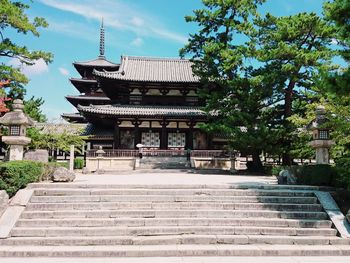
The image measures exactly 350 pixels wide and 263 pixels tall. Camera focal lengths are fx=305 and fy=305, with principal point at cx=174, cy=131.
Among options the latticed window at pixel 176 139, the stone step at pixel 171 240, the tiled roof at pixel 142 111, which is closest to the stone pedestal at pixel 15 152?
the stone step at pixel 171 240

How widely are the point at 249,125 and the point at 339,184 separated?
10.3 metres

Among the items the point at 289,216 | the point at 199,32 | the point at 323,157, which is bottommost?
the point at 289,216

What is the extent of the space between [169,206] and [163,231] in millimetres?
1241

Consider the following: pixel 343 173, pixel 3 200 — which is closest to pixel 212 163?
pixel 343 173

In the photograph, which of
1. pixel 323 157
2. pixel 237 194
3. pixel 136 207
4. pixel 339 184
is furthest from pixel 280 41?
pixel 136 207

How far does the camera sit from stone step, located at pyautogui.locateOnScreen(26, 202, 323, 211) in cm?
870

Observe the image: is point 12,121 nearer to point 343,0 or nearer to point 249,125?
point 343,0

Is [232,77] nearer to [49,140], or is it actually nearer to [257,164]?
[257,164]

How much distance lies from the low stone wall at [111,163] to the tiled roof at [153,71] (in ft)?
24.7

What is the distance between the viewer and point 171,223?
317 inches

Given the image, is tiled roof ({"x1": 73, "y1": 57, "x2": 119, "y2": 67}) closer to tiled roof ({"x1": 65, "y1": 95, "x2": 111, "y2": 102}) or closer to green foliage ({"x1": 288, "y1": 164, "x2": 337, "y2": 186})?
tiled roof ({"x1": 65, "y1": 95, "x2": 111, "y2": 102})

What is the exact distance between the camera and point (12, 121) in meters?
12.0

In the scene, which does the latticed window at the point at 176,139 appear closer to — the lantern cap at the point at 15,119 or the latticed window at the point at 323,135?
the lantern cap at the point at 15,119
